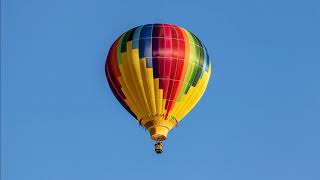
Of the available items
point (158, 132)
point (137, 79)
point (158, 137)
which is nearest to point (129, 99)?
point (137, 79)

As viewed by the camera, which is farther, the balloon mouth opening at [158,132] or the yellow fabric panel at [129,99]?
the yellow fabric panel at [129,99]

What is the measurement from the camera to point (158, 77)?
294 ft

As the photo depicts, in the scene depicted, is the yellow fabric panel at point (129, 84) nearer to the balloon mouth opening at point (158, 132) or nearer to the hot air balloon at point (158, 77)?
the hot air balloon at point (158, 77)

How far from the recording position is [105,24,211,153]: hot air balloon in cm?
8988

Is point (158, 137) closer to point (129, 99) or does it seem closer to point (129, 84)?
point (129, 99)

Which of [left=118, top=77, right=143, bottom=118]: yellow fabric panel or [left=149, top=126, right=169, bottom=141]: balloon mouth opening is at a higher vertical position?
[left=118, top=77, right=143, bottom=118]: yellow fabric panel

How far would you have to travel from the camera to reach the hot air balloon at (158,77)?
89875 millimetres

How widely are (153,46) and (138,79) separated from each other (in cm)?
188

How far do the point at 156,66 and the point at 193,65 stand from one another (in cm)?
197

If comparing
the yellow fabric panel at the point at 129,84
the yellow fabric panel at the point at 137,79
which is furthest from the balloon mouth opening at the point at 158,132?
the yellow fabric panel at the point at 129,84

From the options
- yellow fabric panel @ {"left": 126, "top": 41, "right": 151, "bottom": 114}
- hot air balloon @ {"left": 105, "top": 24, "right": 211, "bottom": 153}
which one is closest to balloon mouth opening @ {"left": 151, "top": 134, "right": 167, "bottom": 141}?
hot air balloon @ {"left": 105, "top": 24, "right": 211, "bottom": 153}

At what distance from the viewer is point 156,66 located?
89.9m

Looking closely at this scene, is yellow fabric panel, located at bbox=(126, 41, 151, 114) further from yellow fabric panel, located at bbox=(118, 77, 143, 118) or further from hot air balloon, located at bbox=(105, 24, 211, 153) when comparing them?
yellow fabric panel, located at bbox=(118, 77, 143, 118)

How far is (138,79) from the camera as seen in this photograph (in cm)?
8994
